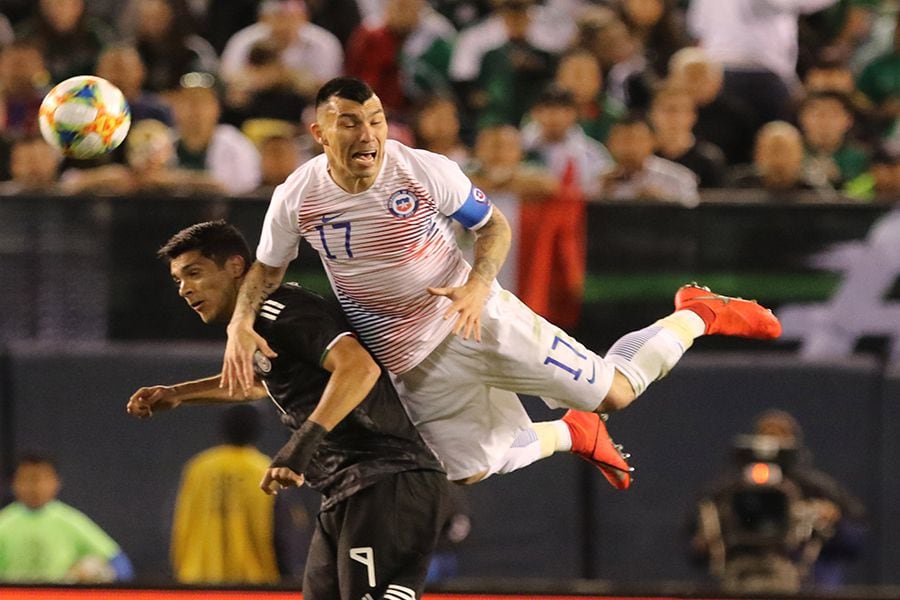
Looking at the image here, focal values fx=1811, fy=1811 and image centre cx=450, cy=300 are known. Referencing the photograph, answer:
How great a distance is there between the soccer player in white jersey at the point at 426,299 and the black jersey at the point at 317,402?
0.11 m

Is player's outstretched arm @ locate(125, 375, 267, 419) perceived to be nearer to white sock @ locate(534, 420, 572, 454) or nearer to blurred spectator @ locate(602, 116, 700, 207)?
white sock @ locate(534, 420, 572, 454)

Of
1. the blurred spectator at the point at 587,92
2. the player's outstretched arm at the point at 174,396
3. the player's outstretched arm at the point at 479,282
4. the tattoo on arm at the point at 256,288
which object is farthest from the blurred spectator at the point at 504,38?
the tattoo on arm at the point at 256,288

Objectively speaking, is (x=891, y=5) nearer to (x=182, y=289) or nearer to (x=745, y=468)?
(x=745, y=468)

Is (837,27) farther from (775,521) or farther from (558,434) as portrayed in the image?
(558,434)

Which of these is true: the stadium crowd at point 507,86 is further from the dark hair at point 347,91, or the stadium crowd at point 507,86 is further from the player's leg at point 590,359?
the dark hair at point 347,91

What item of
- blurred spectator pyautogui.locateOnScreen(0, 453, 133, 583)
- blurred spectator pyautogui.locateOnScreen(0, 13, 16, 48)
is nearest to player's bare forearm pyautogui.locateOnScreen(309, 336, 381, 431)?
blurred spectator pyautogui.locateOnScreen(0, 453, 133, 583)

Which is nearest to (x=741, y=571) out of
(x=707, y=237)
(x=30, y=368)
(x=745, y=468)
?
(x=745, y=468)

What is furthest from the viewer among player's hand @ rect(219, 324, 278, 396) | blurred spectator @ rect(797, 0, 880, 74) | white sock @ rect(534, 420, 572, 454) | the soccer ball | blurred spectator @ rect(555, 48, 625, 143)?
blurred spectator @ rect(797, 0, 880, 74)

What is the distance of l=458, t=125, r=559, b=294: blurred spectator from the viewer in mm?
11172

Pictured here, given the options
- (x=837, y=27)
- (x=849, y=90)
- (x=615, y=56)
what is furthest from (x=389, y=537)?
(x=837, y=27)

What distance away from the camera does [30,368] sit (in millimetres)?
A: 11406

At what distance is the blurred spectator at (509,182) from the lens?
1117 centimetres

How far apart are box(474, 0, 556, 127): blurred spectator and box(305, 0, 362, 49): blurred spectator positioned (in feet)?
4.46

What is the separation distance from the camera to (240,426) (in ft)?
35.3
